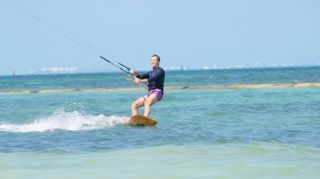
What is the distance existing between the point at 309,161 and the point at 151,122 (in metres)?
7.18

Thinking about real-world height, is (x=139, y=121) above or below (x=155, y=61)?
below

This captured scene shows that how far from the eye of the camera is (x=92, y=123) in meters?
18.4

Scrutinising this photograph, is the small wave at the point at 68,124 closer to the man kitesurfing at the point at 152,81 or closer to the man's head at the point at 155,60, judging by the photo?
the man kitesurfing at the point at 152,81

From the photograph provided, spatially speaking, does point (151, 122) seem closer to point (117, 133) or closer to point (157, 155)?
point (117, 133)

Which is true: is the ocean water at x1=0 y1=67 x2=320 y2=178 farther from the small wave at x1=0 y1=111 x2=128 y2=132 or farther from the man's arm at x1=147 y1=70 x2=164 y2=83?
the man's arm at x1=147 y1=70 x2=164 y2=83

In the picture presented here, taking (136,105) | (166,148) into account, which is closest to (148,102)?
(136,105)

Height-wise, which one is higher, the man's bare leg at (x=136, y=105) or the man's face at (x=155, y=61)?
the man's face at (x=155, y=61)

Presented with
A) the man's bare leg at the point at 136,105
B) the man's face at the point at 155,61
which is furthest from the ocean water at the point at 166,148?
the man's face at the point at 155,61

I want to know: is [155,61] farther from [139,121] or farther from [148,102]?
[139,121]

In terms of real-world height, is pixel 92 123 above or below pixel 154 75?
below

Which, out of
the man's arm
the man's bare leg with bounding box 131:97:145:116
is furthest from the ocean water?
the man's arm

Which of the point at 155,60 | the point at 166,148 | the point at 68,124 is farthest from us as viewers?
the point at 68,124

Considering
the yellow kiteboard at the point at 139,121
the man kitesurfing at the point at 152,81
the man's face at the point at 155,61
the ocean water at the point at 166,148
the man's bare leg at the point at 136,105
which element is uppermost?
the man's face at the point at 155,61

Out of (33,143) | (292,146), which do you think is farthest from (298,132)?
(33,143)
